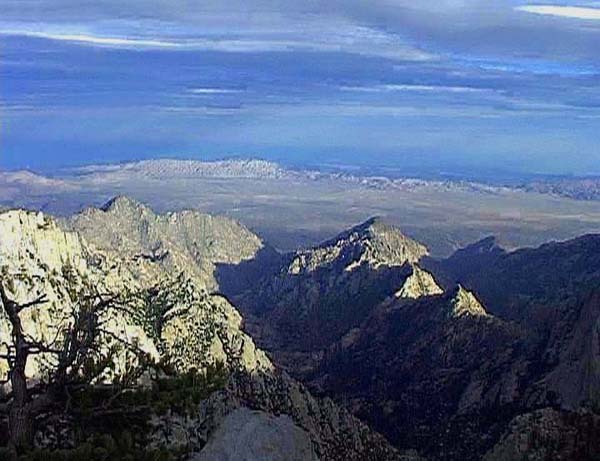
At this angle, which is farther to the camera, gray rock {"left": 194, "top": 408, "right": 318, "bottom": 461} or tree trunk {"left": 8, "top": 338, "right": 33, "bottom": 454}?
gray rock {"left": 194, "top": 408, "right": 318, "bottom": 461}

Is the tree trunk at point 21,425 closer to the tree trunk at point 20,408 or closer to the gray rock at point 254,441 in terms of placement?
the tree trunk at point 20,408

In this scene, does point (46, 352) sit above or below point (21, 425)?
above

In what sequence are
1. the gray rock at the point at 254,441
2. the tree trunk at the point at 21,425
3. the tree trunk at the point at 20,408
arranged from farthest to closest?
the gray rock at the point at 254,441 → the tree trunk at the point at 21,425 → the tree trunk at the point at 20,408

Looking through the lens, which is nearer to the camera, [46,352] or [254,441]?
[46,352]

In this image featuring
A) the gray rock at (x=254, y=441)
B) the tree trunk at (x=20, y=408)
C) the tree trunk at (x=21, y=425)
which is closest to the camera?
the tree trunk at (x=20, y=408)

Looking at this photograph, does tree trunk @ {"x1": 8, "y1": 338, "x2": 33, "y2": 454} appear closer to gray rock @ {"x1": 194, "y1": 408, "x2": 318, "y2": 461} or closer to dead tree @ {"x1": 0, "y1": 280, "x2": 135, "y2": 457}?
dead tree @ {"x1": 0, "y1": 280, "x2": 135, "y2": 457}

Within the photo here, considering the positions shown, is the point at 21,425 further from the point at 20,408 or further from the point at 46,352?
the point at 46,352

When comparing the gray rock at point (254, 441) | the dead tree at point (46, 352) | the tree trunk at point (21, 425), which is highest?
the dead tree at point (46, 352)

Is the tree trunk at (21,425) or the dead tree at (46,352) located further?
the tree trunk at (21,425)

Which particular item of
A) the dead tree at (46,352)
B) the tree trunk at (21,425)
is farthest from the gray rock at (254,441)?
the tree trunk at (21,425)

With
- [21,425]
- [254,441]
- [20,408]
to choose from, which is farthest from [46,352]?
[254,441]

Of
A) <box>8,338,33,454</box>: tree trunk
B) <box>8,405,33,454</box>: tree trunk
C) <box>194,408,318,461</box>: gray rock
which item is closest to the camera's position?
<box>8,338,33,454</box>: tree trunk

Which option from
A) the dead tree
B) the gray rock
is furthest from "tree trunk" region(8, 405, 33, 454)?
the gray rock
